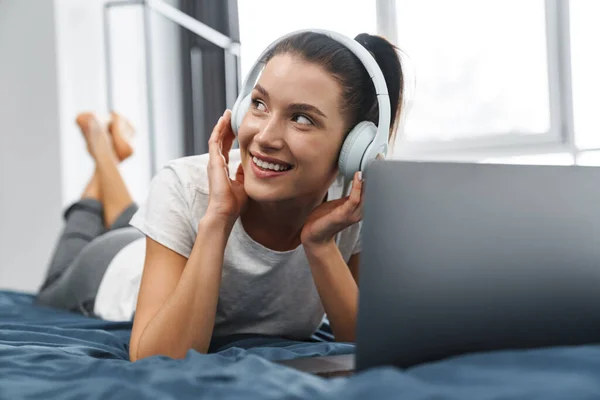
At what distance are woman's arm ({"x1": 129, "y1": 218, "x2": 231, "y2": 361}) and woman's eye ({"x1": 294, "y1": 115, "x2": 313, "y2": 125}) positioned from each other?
0.21 m

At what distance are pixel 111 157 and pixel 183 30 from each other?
1.20 m

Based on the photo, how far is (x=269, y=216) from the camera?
1360 mm

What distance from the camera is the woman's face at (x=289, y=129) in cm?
118

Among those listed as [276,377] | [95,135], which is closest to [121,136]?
[95,135]

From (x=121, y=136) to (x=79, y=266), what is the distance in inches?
36.8

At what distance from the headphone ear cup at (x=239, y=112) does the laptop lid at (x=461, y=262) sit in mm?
538

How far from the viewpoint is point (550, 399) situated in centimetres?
61

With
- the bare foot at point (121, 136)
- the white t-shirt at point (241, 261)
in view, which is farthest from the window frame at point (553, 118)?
the white t-shirt at point (241, 261)

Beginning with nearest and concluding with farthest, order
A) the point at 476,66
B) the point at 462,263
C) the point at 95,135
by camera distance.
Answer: the point at 462,263 → the point at 95,135 → the point at 476,66

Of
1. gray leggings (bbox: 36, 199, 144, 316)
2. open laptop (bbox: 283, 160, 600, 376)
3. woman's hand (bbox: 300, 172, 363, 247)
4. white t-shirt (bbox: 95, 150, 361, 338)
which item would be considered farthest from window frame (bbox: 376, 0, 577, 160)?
open laptop (bbox: 283, 160, 600, 376)

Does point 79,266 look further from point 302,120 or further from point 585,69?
point 585,69

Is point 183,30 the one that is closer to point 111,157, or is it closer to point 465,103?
point 111,157

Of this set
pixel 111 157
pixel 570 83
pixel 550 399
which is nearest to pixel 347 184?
pixel 550 399

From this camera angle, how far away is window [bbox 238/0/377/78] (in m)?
3.32
